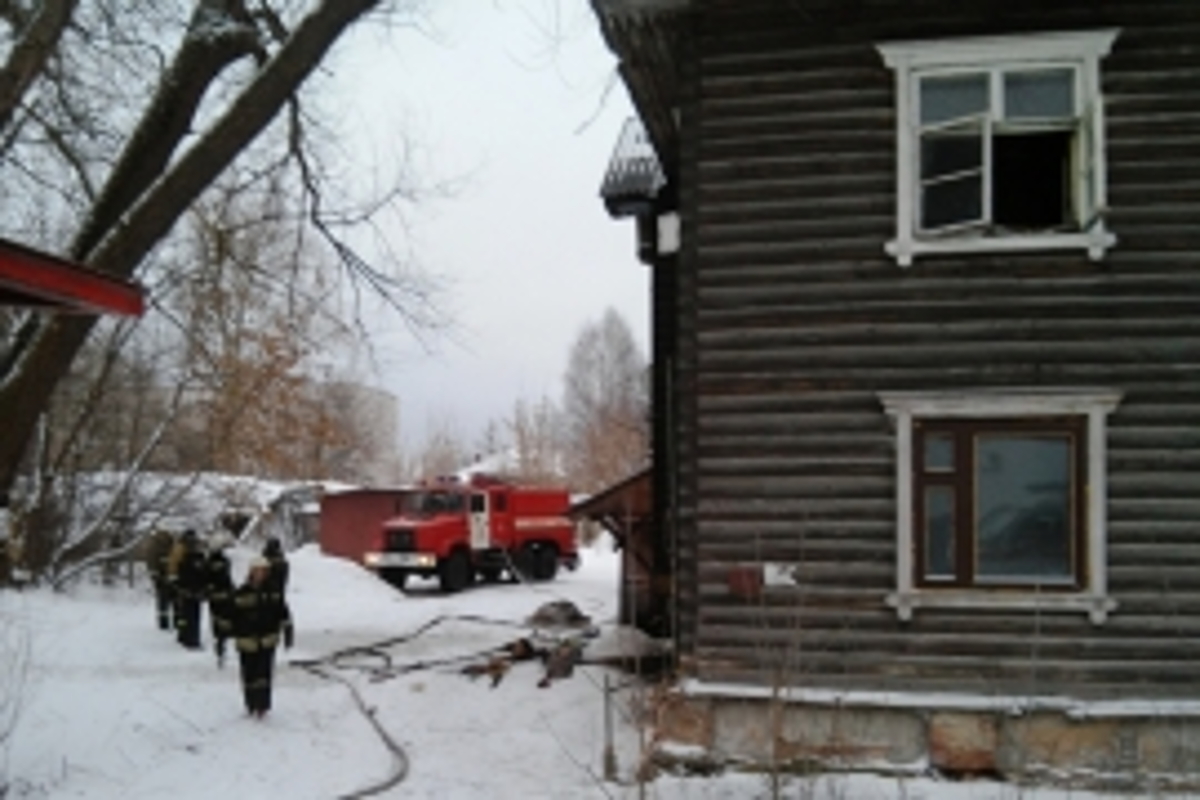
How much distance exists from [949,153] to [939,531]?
9.69 feet

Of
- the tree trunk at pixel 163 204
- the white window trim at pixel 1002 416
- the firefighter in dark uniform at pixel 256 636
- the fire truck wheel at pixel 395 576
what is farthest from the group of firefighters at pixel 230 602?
the white window trim at pixel 1002 416

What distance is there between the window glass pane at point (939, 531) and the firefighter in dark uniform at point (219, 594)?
7.94 metres

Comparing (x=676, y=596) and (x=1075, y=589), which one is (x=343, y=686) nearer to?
(x=676, y=596)

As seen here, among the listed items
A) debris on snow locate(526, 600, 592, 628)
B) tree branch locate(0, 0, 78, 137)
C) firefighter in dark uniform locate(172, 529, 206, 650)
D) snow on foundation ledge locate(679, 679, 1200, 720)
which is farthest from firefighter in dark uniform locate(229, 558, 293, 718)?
debris on snow locate(526, 600, 592, 628)

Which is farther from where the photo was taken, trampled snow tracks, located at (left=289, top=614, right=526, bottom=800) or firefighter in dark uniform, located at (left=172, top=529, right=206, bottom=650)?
firefighter in dark uniform, located at (left=172, top=529, right=206, bottom=650)

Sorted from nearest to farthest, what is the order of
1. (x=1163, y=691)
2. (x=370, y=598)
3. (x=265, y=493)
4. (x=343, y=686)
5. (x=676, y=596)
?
(x=1163, y=691)
(x=676, y=596)
(x=343, y=686)
(x=370, y=598)
(x=265, y=493)

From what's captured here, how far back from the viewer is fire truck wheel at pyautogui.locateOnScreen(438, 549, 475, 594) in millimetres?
24547

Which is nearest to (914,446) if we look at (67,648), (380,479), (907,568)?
(907,568)

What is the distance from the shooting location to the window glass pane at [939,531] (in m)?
8.75

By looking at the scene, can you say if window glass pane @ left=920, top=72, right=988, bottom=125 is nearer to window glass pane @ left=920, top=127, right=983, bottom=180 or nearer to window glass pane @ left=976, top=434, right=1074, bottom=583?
window glass pane @ left=920, top=127, right=983, bottom=180

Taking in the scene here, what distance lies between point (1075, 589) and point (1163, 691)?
0.94 metres

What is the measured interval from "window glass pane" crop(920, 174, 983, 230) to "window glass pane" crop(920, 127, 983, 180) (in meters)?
0.09

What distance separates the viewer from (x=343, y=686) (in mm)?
12688

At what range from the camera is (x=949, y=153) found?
8977mm
